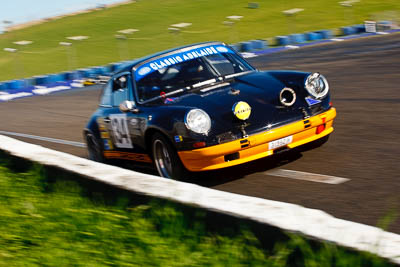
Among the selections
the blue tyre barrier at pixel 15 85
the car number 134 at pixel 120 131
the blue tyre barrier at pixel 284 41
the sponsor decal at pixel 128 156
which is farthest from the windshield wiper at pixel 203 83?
the blue tyre barrier at pixel 284 41

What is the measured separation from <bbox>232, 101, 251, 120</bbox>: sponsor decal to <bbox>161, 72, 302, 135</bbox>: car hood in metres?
0.04

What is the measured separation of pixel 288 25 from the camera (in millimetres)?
43344

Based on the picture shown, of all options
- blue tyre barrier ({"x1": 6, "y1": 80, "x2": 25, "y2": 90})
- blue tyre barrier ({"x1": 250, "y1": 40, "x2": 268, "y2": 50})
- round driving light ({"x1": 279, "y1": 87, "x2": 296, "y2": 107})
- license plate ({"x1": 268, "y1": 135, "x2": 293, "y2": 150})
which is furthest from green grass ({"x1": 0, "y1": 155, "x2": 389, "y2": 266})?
blue tyre barrier ({"x1": 250, "y1": 40, "x2": 268, "y2": 50})

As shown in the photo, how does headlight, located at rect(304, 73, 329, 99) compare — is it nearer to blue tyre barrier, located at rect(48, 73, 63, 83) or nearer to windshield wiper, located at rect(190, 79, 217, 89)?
windshield wiper, located at rect(190, 79, 217, 89)

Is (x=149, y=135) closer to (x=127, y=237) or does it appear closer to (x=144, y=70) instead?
(x=144, y=70)

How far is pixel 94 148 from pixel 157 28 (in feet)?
155

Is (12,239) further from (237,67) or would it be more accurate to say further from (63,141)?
(63,141)

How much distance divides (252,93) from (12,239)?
2.75 metres

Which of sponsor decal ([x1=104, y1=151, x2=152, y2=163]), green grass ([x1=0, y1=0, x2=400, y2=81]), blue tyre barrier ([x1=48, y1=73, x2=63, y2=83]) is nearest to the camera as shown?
sponsor decal ([x1=104, y1=151, x2=152, y2=163])

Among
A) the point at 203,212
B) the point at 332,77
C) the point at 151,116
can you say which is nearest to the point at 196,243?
the point at 203,212

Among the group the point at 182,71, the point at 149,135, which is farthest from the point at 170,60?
the point at 149,135

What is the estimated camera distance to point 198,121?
5.27 m

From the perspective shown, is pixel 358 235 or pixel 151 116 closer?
pixel 358 235

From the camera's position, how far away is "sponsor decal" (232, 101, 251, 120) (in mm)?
5324
